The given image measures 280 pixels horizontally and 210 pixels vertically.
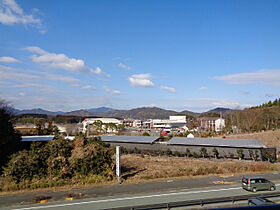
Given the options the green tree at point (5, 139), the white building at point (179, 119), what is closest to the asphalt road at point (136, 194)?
the green tree at point (5, 139)

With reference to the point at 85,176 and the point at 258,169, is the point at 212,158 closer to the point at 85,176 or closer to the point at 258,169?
the point at 258,169

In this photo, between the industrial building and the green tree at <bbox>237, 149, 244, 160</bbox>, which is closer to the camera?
the green tree at <bbox>237, 149, 244, 160</bbox>

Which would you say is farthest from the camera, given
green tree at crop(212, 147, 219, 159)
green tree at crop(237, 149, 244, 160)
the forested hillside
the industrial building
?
the forested hillside

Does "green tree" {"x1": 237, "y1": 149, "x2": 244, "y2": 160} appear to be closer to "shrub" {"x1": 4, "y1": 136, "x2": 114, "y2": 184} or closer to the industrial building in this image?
the industrial building

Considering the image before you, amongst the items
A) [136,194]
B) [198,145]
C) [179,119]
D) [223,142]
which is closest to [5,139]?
[136,194]

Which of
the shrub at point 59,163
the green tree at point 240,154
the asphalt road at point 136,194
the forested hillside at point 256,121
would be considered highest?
the forested hillside at point 256,121

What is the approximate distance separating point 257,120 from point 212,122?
2201 centimetres

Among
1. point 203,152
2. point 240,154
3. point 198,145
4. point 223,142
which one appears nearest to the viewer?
point 240,154

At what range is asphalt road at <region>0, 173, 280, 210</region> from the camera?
940 centimetres

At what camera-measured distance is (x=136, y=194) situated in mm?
10711

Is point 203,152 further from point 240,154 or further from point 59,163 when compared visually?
point 59,163

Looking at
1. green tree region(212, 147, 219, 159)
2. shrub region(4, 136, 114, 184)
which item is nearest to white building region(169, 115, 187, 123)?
green tree region(212, 147, 219, 159)

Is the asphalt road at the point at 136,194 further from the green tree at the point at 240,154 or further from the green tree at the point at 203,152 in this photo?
the green tree at the point at 203,152

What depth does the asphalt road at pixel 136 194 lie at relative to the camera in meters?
9.40
